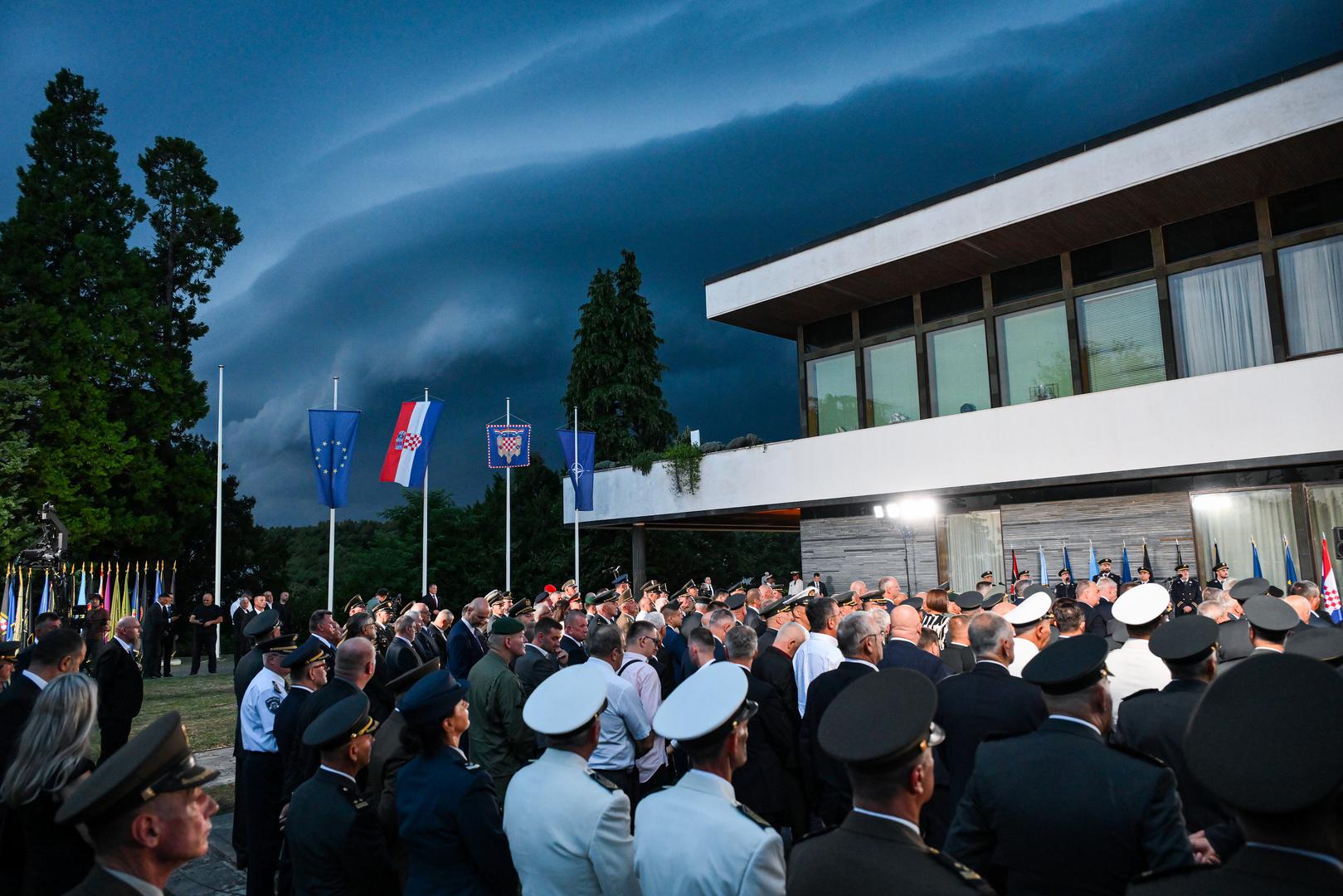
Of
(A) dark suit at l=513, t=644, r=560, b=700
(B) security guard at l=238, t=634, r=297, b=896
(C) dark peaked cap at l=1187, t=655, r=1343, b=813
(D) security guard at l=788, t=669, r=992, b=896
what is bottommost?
(B) security guard at l=238, t=634, r=297, b=896

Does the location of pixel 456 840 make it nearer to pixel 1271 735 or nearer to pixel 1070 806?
pixel 1070 806

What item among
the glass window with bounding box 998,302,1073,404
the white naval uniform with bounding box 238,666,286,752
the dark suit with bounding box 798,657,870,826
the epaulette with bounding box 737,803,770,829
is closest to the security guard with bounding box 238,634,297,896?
the white naval uniform with bounding box 238,666,286,752

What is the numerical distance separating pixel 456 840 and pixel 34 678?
3591 mm

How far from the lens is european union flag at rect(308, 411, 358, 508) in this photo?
17797 mm

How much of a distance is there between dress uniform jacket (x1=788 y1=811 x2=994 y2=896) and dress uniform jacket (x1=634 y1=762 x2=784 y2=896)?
Result: 0.28 m

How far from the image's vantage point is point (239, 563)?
113ft

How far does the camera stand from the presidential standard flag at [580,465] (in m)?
27.1

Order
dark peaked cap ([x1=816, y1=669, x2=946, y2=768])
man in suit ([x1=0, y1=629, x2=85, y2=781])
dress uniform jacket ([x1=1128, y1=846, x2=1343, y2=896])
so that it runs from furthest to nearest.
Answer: man in suit ([x1=0, y1=629, x2=85, y2=781]) < dark peaked cap ([x1=816, y1=669, x2=946, y2=768]) < dress uniform jacket ([x1=1128, y1=846, x2=1343, y2=896])

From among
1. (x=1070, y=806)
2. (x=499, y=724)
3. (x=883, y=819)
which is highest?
(x=883, y=819)

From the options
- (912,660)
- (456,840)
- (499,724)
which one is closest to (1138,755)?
(456,840)

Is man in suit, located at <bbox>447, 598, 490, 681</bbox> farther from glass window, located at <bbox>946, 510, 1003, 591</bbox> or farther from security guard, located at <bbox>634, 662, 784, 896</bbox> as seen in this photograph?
glass window, located at <bbox>946, 510, 1003, 591</bbox>

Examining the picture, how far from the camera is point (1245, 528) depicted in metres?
17.4

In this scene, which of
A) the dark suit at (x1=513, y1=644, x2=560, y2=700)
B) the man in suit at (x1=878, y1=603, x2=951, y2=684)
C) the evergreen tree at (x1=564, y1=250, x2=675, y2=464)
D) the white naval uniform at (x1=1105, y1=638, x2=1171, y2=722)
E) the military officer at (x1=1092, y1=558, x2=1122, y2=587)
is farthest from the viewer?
the evergreen tree at (x1=564, y1=250, x2=675, y2=464)

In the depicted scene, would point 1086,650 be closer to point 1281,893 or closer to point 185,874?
point 1281,893
